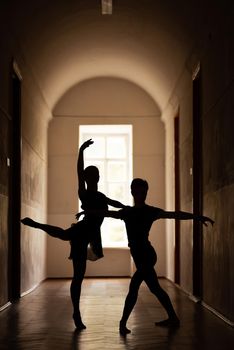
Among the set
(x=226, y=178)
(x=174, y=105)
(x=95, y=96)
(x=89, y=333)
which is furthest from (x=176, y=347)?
(x=95, y=96)

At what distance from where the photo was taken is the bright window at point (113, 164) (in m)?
15.1

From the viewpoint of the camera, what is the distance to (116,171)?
1530 centimetres

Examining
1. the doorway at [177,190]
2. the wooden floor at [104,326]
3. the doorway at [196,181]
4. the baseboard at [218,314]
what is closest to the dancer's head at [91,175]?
the wooden floor at [104,326]

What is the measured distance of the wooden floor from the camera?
5.19 metres

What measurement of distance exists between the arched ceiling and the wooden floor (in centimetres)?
335

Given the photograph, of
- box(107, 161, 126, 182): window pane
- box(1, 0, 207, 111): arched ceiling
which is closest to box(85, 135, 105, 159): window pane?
box(107, 161, 126, 182): window pane

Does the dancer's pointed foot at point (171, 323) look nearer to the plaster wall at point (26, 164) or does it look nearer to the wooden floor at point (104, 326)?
the wooden floor at point (104, 326)

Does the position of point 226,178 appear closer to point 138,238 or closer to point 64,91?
point 138,238

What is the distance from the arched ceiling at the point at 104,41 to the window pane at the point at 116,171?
5.59 feet

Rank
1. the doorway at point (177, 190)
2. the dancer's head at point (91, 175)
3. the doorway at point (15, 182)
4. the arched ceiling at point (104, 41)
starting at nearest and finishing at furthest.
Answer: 1. the dancer's head at point (91, 175)
2. the arched ceiling at point (104, 41)
3. the doorway at point (15, 182)
4. the doorway at point (177, 190)

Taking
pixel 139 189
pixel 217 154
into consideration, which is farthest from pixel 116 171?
pixel 139 189

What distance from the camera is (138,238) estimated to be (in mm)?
5742

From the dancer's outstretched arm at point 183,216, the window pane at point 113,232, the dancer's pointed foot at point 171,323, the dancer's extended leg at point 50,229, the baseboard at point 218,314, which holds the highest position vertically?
the dancer's outstretched arm at point 183,216

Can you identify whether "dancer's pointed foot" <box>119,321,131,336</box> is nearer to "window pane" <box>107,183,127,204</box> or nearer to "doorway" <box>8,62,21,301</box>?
"doorway" <box>8,62,21,301</box>
